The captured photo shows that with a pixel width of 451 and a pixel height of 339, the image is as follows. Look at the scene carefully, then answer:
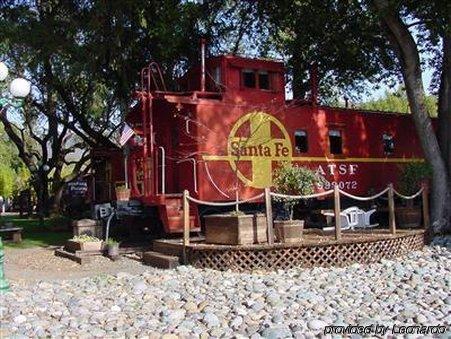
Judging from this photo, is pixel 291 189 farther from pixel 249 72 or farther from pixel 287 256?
pixel 249 72

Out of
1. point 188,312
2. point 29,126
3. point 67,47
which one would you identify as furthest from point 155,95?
point 29,126

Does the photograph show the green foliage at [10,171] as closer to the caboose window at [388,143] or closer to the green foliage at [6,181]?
the green foliage at [6,181]

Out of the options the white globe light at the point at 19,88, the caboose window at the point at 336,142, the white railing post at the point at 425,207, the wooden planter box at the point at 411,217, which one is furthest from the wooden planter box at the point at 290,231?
the caboose window at the point at 336,142

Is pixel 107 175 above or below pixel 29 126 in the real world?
below

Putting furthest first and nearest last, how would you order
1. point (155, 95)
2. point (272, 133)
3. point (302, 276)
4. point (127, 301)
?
point (272, 133)
point (155, 95)
point (302, 276)
point (127, 301)

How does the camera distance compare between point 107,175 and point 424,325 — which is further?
point 107,175

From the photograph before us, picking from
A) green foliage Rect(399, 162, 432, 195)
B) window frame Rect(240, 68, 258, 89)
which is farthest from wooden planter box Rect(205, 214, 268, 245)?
green foliage Rect(399, 162, 432, 195)

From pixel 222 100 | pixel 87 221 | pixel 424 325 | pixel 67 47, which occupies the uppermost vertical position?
pixel 67 47

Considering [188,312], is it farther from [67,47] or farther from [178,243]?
[67,47]

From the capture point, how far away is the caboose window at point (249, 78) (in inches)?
563

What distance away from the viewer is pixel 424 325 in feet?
22.9

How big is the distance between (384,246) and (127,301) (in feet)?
18.2

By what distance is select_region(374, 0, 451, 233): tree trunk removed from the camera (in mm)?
14453

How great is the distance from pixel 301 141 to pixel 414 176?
2.84 m
